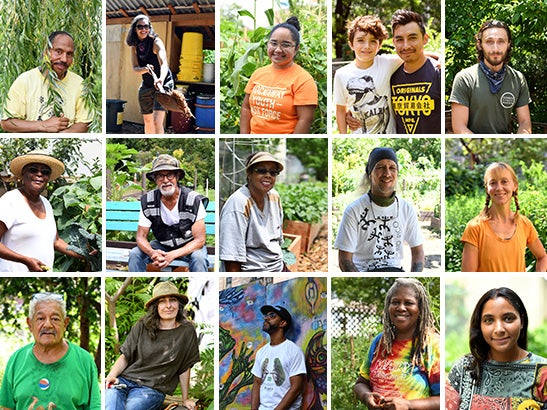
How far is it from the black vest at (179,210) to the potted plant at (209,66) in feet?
1.89

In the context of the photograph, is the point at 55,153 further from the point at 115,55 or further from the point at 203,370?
the point at 203,370

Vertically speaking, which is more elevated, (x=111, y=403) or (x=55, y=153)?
(x=55, y=153)

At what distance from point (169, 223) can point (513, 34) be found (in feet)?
6.65

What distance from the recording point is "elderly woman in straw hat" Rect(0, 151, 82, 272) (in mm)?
5762

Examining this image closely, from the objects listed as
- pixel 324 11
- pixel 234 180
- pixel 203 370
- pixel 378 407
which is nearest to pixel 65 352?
pixel 203 370

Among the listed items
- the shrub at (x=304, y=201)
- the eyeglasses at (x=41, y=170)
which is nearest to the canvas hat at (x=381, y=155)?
the shrub at (x=304, y=201)

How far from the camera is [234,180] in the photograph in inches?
228

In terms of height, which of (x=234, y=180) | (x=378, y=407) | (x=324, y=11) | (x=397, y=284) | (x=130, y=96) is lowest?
(x=378, y=407)

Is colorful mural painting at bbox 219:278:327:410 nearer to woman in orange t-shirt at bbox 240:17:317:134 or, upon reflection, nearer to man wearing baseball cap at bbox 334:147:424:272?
man wearing baseball cap at bbox 334:147:424:272

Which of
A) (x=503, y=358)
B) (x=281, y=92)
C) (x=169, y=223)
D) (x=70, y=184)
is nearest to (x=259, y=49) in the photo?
(x=281, y=92)

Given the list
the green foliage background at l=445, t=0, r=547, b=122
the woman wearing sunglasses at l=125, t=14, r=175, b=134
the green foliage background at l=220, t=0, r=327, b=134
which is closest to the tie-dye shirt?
the green foliage background at l=220, t=0, r=327, b=134

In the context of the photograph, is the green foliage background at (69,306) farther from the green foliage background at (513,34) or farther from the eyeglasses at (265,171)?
the green foliage background at (513,34)

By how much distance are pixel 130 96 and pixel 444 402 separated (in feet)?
7.45

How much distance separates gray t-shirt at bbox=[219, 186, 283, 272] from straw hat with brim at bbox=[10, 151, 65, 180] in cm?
88
